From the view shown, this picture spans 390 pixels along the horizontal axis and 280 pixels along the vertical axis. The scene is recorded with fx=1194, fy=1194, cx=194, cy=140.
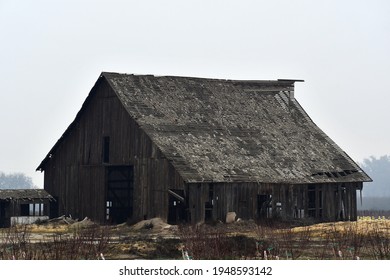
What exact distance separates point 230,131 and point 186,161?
24.9 ft

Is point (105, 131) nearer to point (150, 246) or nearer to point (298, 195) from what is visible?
point (298, 195)

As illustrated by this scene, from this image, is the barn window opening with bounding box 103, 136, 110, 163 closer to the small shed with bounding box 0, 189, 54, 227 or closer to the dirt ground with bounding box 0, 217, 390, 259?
the small shed with bounding box 0, 189, 54, 227

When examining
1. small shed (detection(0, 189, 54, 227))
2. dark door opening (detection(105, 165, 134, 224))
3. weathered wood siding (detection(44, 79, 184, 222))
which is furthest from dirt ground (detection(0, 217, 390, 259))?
small shed (detection(0, 189, 54, 227))

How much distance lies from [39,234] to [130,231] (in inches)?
189

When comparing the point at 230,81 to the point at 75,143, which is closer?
the point at 75,143

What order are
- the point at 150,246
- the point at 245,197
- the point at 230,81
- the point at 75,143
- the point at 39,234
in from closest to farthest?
the point at 150,246 → the point at 39,234 → the point at 245,197 → the point at 75,143 → the point at 230,81

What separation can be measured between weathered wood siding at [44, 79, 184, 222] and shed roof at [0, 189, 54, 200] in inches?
29.2

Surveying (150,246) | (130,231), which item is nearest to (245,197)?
(130,231)

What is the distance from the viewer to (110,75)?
68000 mm

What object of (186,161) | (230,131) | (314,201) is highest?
(230,131)

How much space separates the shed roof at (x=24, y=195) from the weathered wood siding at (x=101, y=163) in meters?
0.74

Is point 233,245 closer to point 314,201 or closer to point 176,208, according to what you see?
point 176,208

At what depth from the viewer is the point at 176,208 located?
209 feet

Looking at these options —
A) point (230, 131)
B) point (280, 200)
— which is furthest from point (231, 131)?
point (280, 200)
